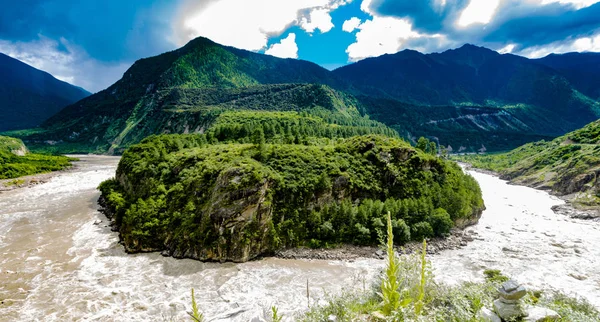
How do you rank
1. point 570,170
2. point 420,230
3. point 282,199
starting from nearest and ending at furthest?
point 420,230 → point 282,199 → point 570,170

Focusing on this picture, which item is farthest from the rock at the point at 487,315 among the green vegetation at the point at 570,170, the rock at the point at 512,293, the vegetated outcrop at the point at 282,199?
the green vegetation at the point at 570,170

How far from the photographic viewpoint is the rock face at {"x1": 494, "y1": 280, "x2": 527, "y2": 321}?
9734 millimetres

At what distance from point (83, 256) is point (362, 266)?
31.9 metres

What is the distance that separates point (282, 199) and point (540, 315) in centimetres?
3085

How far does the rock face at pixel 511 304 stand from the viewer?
9.73 metres

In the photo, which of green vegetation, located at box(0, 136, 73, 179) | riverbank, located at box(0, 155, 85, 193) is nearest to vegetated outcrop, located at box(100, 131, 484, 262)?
riverbank, located at box(0, 155, 85, 193)

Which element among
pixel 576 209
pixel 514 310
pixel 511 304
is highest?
pixel 511 304

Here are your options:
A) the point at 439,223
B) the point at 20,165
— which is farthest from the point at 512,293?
the point at 20,165

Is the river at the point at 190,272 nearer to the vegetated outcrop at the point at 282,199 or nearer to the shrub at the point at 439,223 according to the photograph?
the vegetated outcrop at the point at 282,199

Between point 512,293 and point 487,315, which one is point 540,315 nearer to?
point 512,293

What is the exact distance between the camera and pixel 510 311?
32.1 ft

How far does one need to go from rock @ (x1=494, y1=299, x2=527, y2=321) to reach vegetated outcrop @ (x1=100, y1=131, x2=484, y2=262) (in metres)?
26.3

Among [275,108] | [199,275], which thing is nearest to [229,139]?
[199,275]

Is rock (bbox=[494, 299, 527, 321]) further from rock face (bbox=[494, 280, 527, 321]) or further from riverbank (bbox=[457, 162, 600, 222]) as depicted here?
riverbank (bbox=[457, 162, 600, 222])
